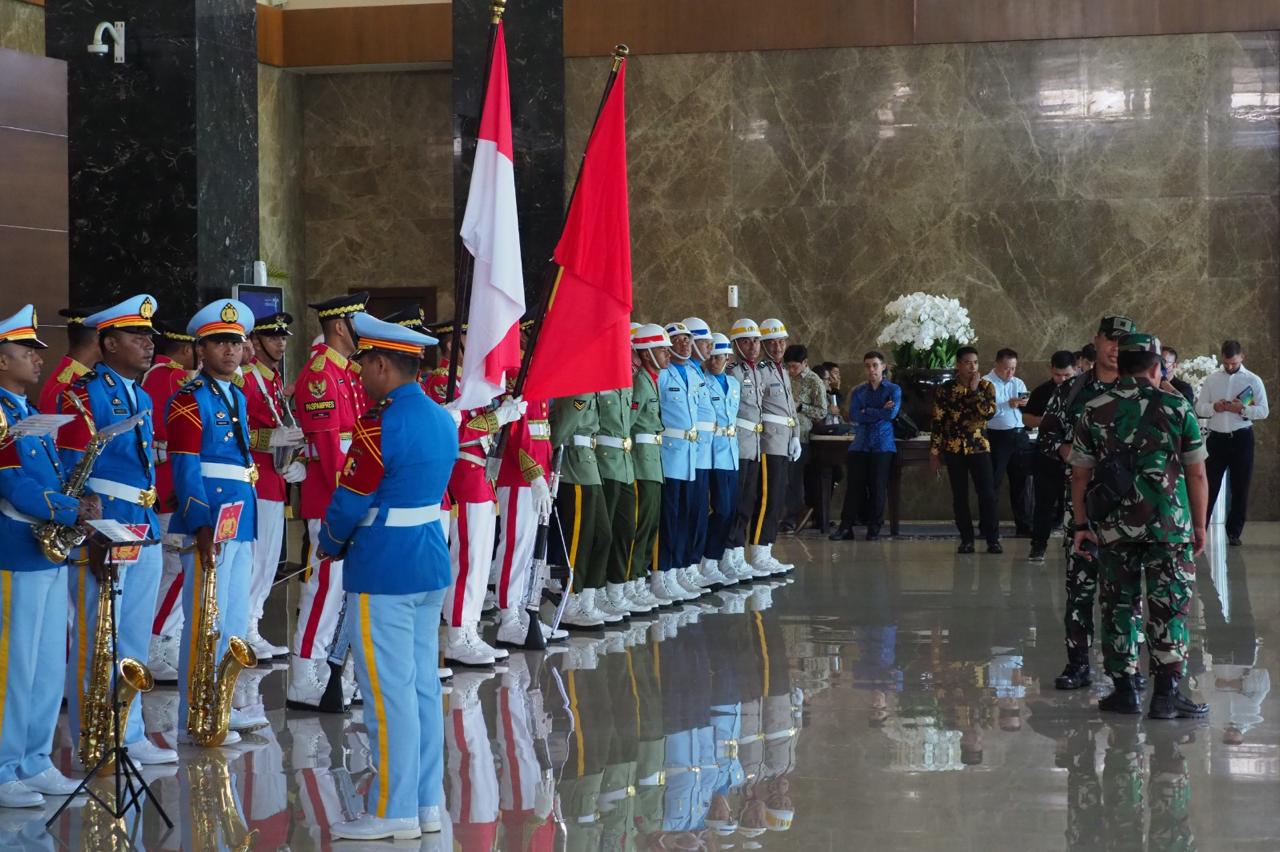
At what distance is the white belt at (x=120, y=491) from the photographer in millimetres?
5496

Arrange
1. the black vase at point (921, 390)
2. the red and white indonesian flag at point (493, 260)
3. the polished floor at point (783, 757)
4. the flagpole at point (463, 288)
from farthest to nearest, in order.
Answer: the black vase at point (921, 390) → the flagpole at point (463, 288) → the red and white indonesian flag at point (493, 260) → the polished floor at point (783, 757)

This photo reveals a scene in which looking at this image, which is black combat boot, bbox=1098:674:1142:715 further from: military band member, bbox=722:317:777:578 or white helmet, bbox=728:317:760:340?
white helmet, bbox=728:317:760:340

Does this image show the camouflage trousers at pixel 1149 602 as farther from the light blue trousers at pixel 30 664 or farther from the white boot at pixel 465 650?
the light blue trousers at pixel 30 664

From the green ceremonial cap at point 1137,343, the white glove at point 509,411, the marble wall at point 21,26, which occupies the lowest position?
the white glove at point 509,411

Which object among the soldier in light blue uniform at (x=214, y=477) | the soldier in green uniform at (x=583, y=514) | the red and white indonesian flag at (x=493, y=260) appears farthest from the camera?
the soldier in green uniform at (x=583, y=514)

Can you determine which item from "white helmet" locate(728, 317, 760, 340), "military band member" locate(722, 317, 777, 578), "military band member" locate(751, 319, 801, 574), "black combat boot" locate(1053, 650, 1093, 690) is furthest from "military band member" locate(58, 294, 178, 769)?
"military band member" locate(751, 319, 801, 574)

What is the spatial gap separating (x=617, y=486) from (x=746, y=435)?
216 cm

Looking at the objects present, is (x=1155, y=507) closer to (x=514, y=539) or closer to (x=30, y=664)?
(x=514, y=539)

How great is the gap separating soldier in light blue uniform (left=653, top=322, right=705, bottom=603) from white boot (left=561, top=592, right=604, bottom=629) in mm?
963

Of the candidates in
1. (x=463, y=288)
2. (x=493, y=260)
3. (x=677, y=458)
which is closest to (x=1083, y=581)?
(x=493, y=260)

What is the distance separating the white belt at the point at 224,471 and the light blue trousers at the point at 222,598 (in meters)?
0.24

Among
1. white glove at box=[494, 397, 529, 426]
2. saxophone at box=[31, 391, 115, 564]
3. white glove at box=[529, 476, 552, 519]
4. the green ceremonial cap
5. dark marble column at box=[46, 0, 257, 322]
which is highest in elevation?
dark marble column at box=[46, 0, 257, 322]

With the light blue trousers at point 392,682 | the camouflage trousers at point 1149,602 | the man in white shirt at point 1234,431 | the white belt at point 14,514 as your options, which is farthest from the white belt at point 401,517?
the man in white shirt at point 1234,431

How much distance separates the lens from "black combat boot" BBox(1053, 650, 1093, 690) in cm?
711
